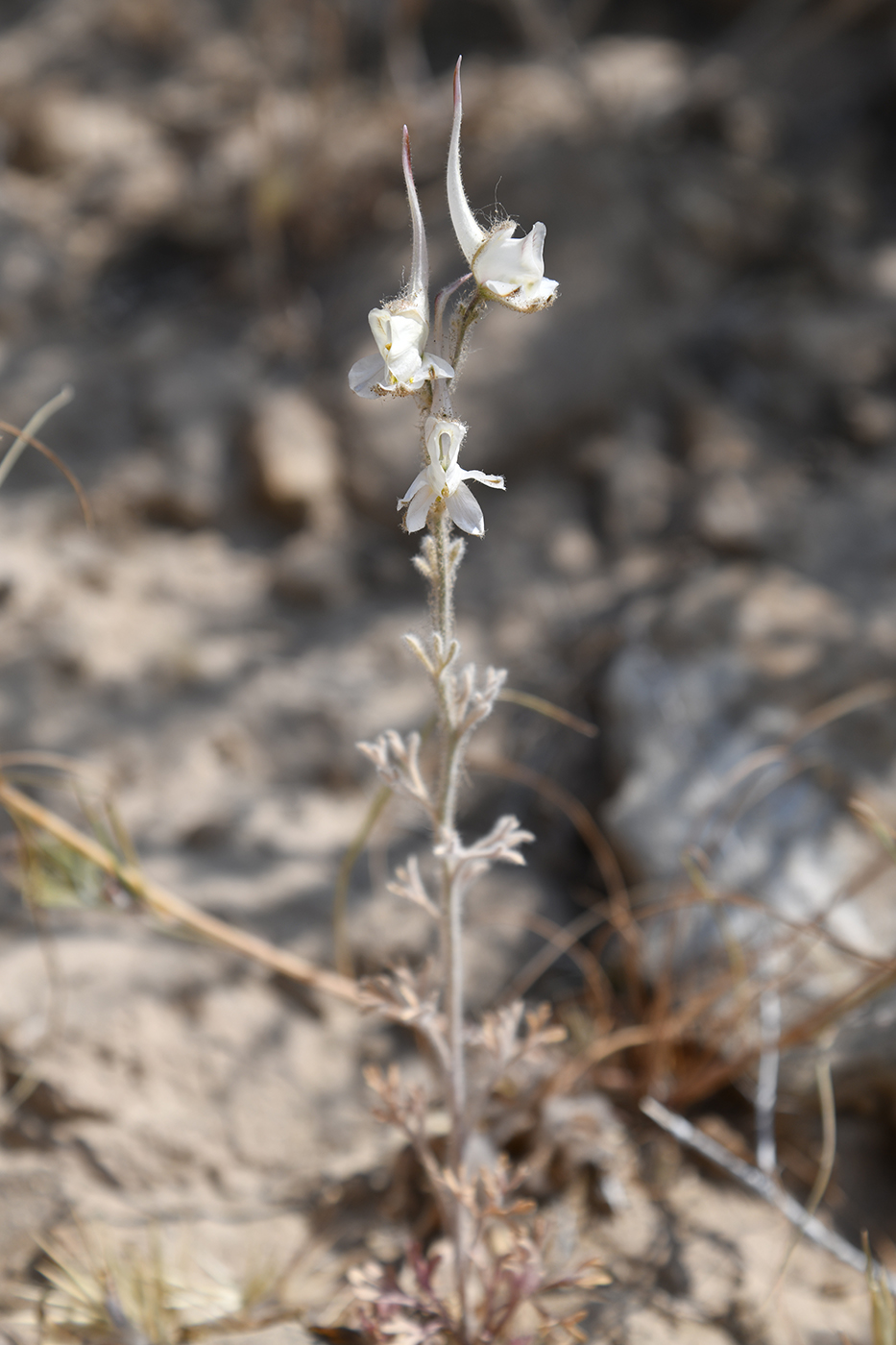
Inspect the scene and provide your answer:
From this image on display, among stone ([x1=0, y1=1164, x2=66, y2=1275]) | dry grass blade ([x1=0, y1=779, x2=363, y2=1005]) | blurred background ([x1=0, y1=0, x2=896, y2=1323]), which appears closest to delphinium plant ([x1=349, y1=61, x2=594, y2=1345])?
dry grass blade ([x1=0, y1=779, x2=363, y2=1005])

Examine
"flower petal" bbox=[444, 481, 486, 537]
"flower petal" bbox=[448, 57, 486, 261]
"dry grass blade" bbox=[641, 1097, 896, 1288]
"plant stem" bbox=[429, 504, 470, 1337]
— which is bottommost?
"dry grass blade" bbox=[641, 1097, 896, 1288]

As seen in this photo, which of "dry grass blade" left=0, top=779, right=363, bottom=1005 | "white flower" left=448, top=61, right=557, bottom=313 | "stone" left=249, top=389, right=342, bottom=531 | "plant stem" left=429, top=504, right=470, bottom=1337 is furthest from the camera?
"stone" left=249, top=389, right=342, bottom=531

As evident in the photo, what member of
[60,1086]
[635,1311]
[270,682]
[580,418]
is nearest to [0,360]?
[270,682]

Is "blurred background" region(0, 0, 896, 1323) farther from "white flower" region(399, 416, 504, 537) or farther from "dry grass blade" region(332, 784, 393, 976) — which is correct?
"white flower" region(399, 416, 504, 537)

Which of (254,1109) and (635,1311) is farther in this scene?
(254,1109)

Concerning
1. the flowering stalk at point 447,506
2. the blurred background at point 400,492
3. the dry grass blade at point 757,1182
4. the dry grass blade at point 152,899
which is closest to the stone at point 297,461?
the blurred background at point 400,492

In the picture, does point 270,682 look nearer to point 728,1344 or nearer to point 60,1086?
point 60,1086

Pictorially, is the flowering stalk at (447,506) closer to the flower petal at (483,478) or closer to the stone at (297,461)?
the flower petal at (483,478)
